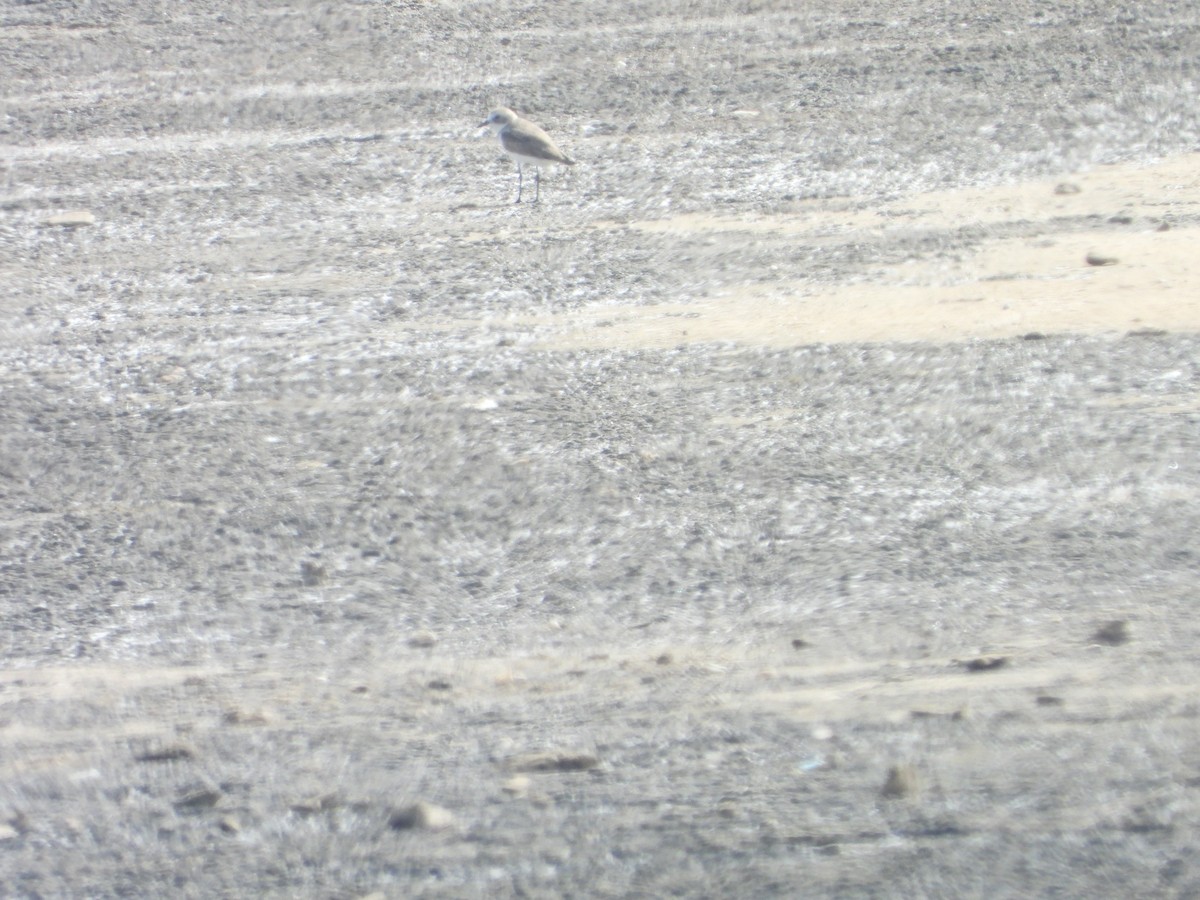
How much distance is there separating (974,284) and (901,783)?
332cm

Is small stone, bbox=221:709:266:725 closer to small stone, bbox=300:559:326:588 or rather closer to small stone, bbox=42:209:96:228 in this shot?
small stone, bbox=300:559:326:588

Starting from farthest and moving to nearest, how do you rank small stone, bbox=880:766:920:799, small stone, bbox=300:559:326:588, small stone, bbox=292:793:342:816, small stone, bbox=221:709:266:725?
small stone, bbox=300:559:326:588
small stone, bbox=221:709:266:725
small stone, bbox=292:793:342:816
small stone, bbox=880:766:920:799

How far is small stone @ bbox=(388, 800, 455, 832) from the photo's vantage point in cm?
360

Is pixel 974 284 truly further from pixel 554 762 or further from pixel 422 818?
pixel 422 818

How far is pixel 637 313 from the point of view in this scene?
6.36 meters

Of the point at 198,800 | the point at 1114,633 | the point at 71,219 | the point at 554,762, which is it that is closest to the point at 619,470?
the point at 554,762

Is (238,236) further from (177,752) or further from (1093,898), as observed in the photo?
(1093,898)

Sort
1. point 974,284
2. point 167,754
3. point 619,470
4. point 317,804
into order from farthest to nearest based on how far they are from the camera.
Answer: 1. point 974,284
2. point 619,470
3. point 167,754
4. point 317,804

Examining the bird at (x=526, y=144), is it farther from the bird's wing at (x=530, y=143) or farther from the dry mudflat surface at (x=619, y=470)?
the dry mudflat surface at (x=619, y=470)

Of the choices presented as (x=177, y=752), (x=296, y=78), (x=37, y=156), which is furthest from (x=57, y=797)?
(x=296, y=78)

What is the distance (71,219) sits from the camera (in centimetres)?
764

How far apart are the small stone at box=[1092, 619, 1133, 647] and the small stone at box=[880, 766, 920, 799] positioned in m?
0.82

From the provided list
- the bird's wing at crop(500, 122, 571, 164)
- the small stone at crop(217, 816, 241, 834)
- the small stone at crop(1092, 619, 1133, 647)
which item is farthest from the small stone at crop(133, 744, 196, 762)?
the bird's wing at crop(500, 122, 571, 164)

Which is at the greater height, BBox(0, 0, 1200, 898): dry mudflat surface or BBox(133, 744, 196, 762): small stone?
BBox(0, 0, 1200, 898): dry mudflat surface
